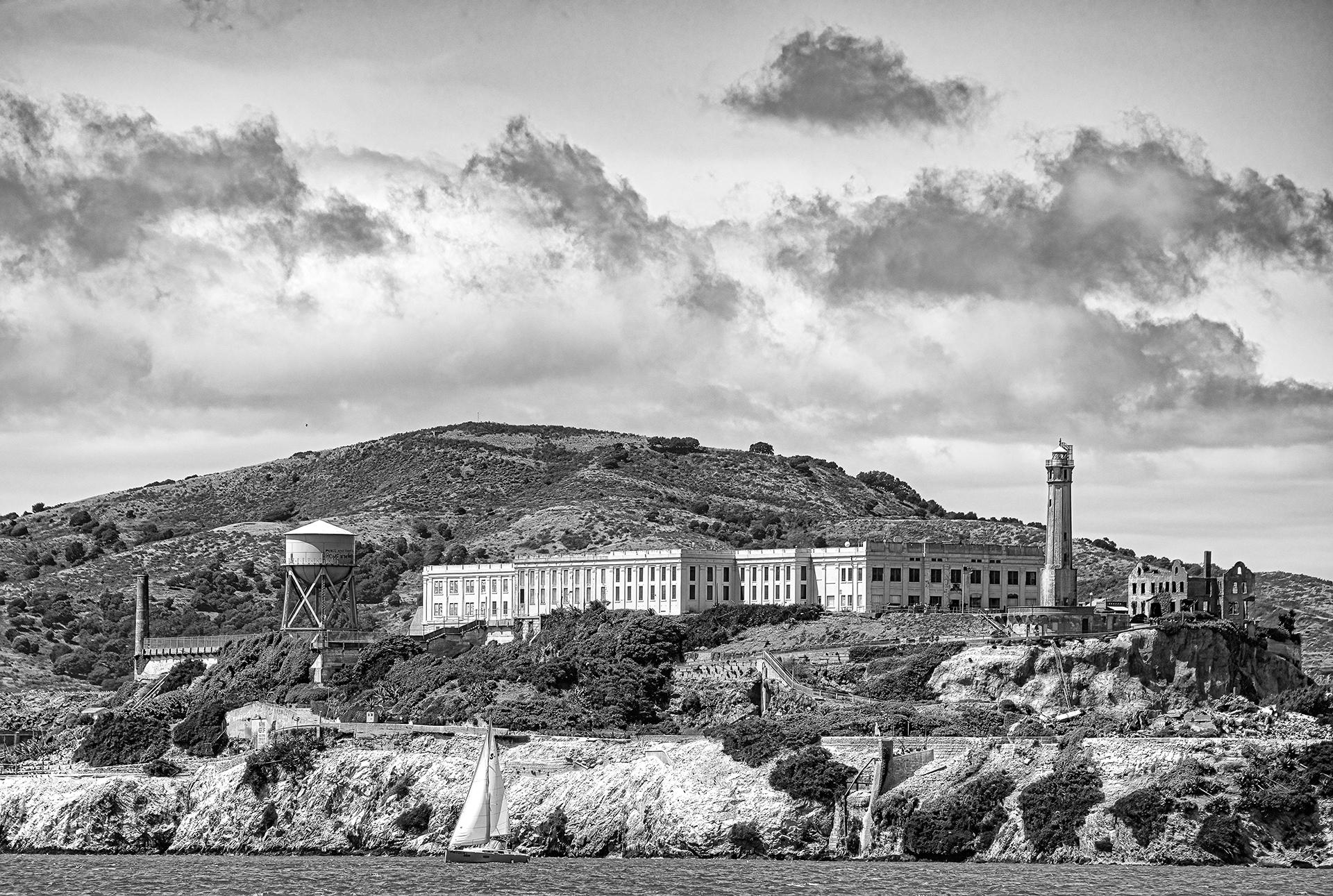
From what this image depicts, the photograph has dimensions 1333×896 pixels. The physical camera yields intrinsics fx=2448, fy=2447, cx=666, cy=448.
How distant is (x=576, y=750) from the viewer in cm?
11562

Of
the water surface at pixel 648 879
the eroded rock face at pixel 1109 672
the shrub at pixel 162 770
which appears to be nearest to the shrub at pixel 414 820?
the water surface at pixel 648 879

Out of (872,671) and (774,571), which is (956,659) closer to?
(872,671)

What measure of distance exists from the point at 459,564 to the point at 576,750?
6134cm

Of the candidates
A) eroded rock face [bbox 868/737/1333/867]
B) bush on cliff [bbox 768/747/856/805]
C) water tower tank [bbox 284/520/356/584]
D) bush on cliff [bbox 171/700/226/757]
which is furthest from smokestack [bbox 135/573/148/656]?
eroded rock face [bbox 868/737/1333/867]

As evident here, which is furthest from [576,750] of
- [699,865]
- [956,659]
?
[956,659]

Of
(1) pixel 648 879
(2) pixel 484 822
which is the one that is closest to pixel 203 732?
(2) pixel 484 822

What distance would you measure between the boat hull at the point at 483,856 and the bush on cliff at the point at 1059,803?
21.3 m

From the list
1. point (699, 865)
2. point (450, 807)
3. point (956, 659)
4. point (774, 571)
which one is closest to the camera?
point (699, 865)

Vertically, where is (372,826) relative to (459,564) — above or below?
below

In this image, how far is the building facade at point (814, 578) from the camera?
153625 mm

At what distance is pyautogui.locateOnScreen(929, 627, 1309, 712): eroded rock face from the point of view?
4894 inches

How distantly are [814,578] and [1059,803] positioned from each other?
54.4m

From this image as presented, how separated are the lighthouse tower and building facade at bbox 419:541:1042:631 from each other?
13129 mm

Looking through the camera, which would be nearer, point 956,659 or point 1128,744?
point 1128,744
